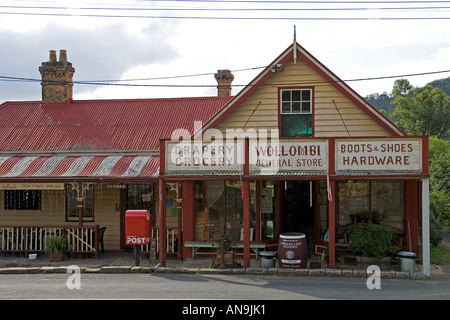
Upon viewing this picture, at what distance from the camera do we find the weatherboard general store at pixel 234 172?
14.5m

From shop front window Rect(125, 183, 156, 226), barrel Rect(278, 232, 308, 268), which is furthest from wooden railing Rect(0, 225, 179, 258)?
barrel Rect(278, 232, 308, 268)

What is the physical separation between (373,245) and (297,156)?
10.1 feet

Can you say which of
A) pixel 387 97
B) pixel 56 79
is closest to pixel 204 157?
pixel 56 79

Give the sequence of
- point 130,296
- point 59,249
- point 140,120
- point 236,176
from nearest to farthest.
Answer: point 130,296 → point 236,176 → point 59,249 → point 140,120

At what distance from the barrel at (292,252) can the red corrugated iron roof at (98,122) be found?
6701 mm

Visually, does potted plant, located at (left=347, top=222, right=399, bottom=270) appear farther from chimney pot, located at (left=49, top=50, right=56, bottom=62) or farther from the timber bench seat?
chimney pot, located at (left=49, top=50, right=56, bottom=62)

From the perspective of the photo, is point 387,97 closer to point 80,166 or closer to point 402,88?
point 402,88

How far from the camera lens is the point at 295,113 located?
1670 centimetres

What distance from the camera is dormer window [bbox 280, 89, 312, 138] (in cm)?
1664

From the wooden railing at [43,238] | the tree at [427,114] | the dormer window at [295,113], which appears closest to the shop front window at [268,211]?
the dormer window at [295,113]

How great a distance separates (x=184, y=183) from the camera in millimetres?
16984
